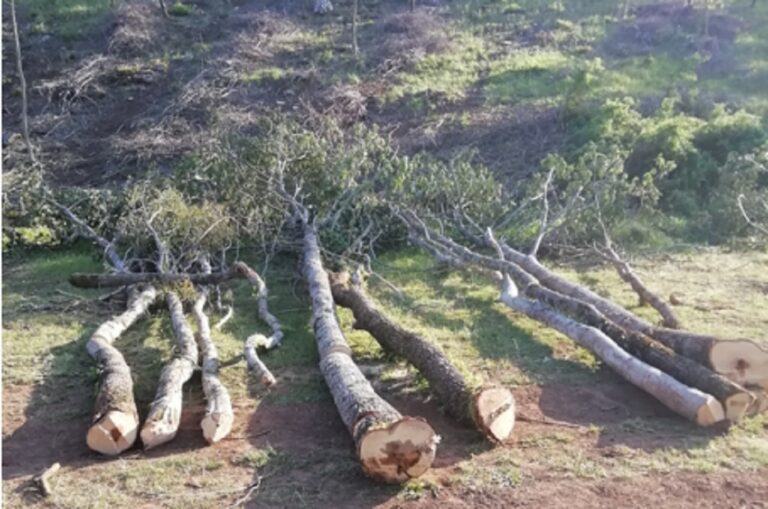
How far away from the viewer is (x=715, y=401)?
595cm

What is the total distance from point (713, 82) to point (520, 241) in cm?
1178

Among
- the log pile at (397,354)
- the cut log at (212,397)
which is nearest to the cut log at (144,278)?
the log pile at (397,354)

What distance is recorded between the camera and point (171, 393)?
639 centimetres

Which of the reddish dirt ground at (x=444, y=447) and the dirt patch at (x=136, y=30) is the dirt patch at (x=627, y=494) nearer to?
the reddish dirt ground at (x=444, y=447)

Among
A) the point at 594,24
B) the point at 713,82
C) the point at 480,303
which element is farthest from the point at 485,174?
the point at 594,24

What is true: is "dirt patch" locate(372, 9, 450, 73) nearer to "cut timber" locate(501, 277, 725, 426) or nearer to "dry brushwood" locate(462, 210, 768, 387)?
"cut timber" locate(501, 277, 725, 426)

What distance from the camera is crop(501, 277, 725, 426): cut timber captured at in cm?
595

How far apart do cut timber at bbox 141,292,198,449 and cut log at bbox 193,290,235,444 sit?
12 centimetres

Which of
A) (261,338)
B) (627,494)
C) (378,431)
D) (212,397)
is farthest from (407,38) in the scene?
(627,494)

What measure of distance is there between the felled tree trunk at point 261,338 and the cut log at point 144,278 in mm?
251

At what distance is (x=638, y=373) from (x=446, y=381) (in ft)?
5.53

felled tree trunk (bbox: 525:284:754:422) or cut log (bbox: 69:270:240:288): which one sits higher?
felled tree trunk (bbox: 525:284:754:422)

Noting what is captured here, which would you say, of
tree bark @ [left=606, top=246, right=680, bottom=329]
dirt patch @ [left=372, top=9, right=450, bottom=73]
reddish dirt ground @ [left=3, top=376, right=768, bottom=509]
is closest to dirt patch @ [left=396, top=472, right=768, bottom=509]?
reddish dirt ground @ [left=3, top=376, right=768, bottom=509]

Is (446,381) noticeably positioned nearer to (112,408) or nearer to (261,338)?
(261,338)
